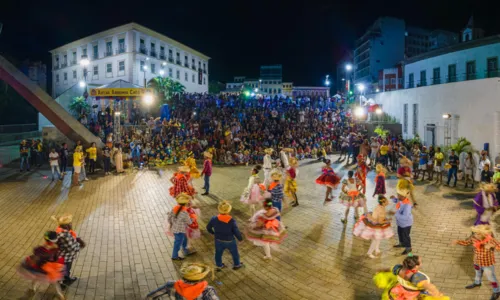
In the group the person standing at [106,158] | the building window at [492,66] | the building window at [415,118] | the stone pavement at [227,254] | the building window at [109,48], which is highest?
the building window at [109,48]

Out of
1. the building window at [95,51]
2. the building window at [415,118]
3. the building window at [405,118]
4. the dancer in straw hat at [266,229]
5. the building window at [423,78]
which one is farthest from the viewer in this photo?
the building window at [95,51]

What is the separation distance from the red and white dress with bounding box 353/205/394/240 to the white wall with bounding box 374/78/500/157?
11.8m

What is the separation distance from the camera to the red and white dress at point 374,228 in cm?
734

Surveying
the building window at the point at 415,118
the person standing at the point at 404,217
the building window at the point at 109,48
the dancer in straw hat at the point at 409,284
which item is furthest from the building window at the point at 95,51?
the dancer in straw hat at the point at 409,284

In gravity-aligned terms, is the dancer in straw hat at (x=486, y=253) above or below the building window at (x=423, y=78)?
below

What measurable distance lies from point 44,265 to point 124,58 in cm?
4567

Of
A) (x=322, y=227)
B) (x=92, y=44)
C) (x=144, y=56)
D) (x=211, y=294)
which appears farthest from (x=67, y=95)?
(x=211, y=294)

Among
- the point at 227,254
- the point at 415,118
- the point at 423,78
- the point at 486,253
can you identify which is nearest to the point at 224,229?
the point at 227,254

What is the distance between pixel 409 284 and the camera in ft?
14.7

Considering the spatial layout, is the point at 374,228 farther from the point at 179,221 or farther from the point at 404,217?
the point at 179,221

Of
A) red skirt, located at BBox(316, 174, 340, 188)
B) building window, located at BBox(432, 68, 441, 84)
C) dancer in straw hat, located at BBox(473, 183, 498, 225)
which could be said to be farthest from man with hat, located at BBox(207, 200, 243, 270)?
building window, located at BBox(432, 68, 441, 84)

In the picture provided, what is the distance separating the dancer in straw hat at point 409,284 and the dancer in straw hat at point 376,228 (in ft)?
8.36

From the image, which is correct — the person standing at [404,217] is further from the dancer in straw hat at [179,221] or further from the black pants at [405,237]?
the dancer in straw hat at [179,221]

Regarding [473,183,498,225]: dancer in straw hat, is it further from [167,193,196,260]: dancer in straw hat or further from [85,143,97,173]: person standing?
[85,143,97,173]: person standing
